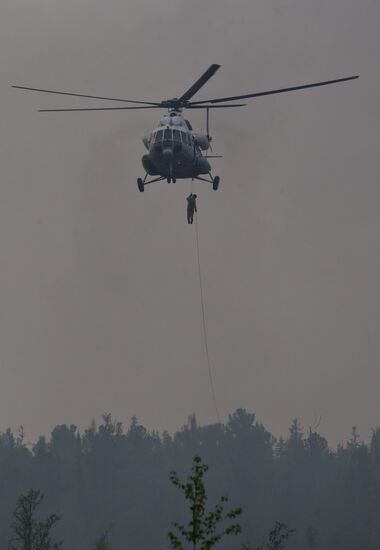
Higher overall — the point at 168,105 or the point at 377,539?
the point at 377,539

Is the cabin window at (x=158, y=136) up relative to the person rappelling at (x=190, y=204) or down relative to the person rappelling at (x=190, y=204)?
up

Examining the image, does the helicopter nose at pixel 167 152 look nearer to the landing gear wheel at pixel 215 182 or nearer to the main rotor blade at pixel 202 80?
the main rotor blade at pixel 202 80

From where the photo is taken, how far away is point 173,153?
5672 cm

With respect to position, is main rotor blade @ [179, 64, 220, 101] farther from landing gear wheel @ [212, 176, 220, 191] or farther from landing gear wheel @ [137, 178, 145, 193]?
landing gear wheel @ [137, 178, 145, 193]

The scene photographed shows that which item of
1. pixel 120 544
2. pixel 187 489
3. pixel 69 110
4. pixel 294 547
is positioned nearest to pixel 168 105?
pixel 69 110

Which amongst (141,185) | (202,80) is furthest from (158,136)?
(202,80)

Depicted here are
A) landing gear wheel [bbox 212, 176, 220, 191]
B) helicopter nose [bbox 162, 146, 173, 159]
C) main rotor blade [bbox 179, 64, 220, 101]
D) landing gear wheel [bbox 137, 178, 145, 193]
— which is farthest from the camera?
landing gear wheel [bbox 212, 176, 220, 191]

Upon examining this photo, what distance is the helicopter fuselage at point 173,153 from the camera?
56.9 m

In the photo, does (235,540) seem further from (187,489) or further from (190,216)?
(187,489)

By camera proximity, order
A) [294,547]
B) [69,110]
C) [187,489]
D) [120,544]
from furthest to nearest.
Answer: [120,544]
[294,547]
[69,110]
[187,489]

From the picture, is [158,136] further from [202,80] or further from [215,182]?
[215,182]

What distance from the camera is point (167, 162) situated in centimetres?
5697

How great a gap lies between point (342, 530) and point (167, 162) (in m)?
151

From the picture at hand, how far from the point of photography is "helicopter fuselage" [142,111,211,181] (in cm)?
5691
